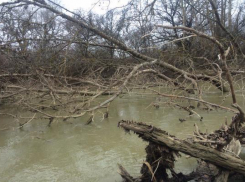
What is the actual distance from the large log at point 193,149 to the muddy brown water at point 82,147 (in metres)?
0.91

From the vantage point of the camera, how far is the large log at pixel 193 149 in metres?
3.48

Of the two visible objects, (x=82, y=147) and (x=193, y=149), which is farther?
(x=82, y=147)

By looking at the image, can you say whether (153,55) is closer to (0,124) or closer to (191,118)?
(191,118)

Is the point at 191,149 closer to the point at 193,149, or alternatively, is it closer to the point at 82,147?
the point at 193,149

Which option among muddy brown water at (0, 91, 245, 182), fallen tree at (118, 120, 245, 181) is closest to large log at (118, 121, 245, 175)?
fallen tree at (118, 120, 245, 181)

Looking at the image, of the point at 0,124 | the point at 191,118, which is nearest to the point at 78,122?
the point at 0,124

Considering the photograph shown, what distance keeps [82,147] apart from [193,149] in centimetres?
296

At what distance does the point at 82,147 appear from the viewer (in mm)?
5906

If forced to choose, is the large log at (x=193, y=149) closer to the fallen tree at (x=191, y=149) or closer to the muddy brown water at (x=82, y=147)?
the fallen tree at (x=191, y=149)

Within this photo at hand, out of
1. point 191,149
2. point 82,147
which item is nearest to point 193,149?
point 191,149

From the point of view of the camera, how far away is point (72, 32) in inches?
342

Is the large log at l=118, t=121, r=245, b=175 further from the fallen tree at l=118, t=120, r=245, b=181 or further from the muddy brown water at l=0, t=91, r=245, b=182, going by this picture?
the muddy brown water at l=0, t=91, r=245, b=182

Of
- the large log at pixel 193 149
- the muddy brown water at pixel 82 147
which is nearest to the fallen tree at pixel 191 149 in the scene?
the large log at pixel 193 149

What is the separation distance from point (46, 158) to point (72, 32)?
181 inches
